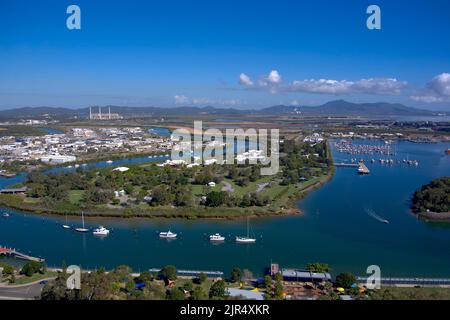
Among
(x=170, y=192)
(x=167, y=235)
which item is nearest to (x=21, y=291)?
(x=167, y=235)

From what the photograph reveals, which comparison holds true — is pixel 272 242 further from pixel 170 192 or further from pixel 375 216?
pixel 170 192

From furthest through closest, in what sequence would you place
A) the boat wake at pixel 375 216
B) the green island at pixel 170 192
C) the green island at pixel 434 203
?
the green island at pixel 170 192 < the green island at pixel 434 203 < the boat wake at pixel 375 216

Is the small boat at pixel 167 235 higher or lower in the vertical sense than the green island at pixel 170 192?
lower

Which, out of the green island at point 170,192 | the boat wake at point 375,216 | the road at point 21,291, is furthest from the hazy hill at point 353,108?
the road at point 21,291

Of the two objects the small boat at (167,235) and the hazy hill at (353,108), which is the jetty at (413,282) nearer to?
the small boat at (167,235)

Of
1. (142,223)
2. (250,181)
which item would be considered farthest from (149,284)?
(250,181)

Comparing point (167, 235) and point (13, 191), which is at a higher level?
point (13, 191)
